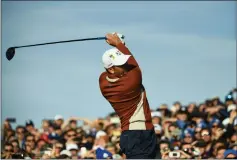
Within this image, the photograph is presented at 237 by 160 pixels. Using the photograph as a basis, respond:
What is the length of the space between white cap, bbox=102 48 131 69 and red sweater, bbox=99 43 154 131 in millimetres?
59

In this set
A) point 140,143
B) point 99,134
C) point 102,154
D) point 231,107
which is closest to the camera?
point 140,143

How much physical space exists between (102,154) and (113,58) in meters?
5.23

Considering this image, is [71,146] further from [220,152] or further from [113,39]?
[113,39]

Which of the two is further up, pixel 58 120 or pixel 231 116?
pixel 58 120

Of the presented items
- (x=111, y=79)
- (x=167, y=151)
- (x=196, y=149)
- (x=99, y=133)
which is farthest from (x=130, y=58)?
(x=99, y=133)

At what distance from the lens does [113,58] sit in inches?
443

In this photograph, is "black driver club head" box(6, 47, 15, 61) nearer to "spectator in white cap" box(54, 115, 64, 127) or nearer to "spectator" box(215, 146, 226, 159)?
"spectator" box(215, 146, 226, 159)

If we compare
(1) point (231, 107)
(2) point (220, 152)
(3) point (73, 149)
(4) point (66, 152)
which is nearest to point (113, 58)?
(2) point (220, 152)

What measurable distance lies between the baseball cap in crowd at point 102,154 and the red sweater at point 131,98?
4722 mm

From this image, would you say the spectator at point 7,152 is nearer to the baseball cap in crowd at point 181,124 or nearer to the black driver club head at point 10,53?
the black driver club head at point 10,53

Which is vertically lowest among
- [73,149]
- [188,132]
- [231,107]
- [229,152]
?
[229,152]

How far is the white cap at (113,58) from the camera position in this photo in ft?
36.7

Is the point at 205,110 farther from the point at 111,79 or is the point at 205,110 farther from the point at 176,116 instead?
the point at 111,79

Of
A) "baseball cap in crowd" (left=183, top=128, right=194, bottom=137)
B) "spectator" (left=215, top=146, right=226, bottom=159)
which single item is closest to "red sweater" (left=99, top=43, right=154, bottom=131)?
"spectator" (left=215, top=146, right=226, bottom=159)
